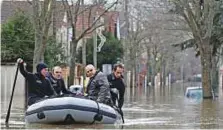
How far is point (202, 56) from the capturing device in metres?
37.1

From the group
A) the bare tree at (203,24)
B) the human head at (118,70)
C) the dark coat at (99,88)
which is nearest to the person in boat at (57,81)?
the dark coat at (99,88)

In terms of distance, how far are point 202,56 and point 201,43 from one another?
31.1 inches

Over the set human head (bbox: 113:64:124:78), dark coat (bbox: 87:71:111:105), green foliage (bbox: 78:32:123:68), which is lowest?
dark coat (bbox: 87:71:111:105)

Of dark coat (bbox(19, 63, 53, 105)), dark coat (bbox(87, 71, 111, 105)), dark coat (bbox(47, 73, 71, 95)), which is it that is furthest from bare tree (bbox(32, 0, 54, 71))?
dark coat (bbox(87, 71, 111, 105))

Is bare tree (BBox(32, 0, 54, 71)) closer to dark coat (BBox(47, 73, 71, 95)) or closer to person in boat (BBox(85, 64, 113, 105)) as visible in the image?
dark coat (BBox(47, 73, 71, 95))

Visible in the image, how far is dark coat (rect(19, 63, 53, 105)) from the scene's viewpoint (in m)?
16.5

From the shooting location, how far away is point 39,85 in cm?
1662

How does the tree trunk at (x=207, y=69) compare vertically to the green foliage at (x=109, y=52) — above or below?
below

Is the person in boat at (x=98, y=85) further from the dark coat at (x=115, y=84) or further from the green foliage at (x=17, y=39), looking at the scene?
the green foliage at (x=17, y=39)

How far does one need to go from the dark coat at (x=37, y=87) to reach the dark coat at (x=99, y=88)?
1102mm

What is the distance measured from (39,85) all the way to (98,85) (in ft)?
5.26

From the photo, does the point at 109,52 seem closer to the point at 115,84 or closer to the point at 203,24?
the point at 203,24

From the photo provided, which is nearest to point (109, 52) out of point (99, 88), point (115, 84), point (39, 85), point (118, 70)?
point (115, 84)

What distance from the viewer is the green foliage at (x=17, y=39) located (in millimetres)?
47062
